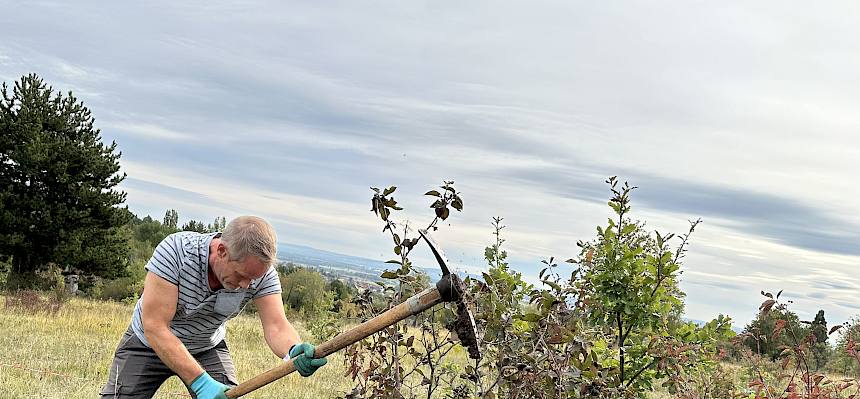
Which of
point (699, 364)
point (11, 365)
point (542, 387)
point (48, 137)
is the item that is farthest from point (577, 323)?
point (48, 137)

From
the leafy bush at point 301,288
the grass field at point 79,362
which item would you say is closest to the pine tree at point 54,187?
the leafy bush at point 301,288

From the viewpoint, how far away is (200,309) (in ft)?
11.1

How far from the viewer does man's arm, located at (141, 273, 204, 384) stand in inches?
125

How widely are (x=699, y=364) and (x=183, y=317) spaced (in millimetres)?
2645

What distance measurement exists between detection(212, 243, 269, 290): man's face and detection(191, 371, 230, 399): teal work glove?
419 mm

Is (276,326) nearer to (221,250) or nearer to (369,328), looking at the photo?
(221,250)

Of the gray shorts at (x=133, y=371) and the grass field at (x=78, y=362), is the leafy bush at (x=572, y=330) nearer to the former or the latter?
the gray shorts at (x=133, y=371)

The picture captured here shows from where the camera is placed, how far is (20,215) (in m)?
21.9

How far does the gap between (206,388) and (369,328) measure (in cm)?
93

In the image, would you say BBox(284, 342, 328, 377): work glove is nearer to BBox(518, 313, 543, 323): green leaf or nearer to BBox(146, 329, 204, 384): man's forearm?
BBox(146, 329, 204, 384): man's forearm

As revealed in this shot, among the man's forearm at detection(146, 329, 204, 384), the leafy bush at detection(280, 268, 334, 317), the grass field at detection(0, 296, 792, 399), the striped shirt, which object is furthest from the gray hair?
the leafy bush at detection(280, 268, 334, 317)

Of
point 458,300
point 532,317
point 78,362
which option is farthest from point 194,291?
point 78,362

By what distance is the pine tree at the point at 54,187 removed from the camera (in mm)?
21812

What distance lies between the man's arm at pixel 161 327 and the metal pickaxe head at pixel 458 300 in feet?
4.18
